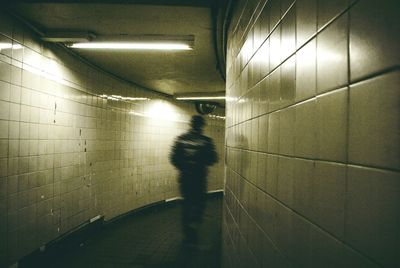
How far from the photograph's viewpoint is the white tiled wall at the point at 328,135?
Answer: 64 centimetres

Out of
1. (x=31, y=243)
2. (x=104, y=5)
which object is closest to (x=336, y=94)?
(x=104, y=5)

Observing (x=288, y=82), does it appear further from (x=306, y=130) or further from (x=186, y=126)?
(x=186, y=126)

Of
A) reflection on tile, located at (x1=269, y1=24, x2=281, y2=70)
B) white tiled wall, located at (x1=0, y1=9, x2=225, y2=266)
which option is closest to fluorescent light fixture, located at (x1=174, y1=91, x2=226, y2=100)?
white tiled wall, located at (x1=0, y1=9, x2=225, y2=266)

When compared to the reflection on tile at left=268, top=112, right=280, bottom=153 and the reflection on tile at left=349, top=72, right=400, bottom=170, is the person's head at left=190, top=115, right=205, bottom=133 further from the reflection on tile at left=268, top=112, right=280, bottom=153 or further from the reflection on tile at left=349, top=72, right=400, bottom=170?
the reflection on tile at left=349, top=72, right=400, bottom=170

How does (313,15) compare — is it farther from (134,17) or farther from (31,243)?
(31,243)

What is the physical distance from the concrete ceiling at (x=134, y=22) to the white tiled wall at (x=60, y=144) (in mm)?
415

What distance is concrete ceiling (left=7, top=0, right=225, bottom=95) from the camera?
10.9ft

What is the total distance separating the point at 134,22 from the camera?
3.78 meters

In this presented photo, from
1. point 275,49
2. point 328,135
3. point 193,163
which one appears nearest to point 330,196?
point 328,135

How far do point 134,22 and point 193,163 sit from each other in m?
2.10

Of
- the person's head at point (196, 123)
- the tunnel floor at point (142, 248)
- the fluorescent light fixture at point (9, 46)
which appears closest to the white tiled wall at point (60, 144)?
the fluorescent light fixture at point (9, 46)

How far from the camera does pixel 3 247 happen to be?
3.50 metres

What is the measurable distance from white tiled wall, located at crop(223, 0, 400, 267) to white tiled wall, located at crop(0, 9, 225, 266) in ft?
10.8

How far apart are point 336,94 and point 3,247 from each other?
4.10 metres
